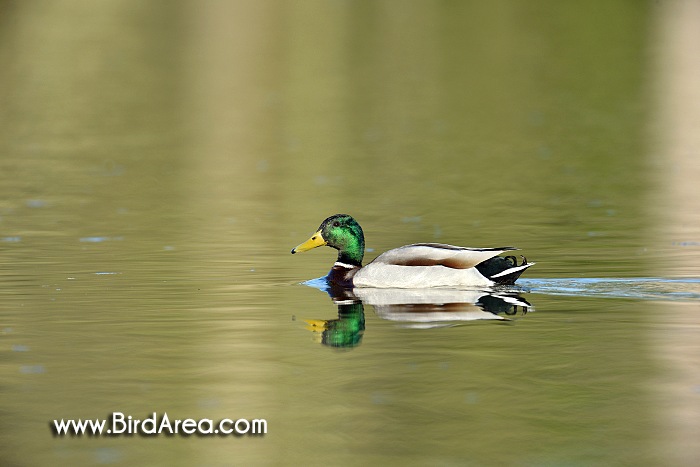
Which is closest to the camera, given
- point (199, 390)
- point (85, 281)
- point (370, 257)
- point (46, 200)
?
point (199, 390)

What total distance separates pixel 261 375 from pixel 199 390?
2.33ft

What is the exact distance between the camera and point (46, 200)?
24.5 m

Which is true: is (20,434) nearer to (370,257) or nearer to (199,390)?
(199,390)

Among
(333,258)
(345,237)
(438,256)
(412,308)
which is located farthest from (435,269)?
(333,258)

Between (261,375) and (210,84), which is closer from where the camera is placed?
(261,375)

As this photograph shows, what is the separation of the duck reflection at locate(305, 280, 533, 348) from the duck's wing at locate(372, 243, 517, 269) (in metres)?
0.30

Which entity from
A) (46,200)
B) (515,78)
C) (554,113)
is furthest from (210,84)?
(46,200)

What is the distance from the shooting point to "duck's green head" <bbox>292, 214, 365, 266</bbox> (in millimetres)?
17125

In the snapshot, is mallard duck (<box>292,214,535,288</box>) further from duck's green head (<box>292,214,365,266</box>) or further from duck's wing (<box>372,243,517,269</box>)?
duck's green head (<box>292,214,365,266</box>)

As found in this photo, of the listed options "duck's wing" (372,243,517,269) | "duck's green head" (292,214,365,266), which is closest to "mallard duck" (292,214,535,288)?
"duck's wing" (372,243,517,269)

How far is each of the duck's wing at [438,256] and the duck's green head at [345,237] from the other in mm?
1067

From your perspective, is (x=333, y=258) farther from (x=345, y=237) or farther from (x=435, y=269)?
(x=435, y=269)

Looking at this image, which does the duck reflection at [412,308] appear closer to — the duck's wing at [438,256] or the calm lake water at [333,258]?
the calm lake water at [333,258]

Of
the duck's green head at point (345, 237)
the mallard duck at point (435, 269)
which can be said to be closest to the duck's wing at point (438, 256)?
the mallard duck at point (435, 269)
